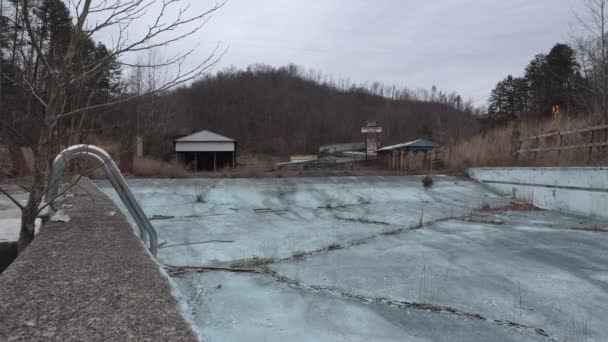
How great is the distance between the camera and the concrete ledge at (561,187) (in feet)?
25.4

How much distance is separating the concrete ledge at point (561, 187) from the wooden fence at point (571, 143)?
44.0 inches

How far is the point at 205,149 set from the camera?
36.2 m

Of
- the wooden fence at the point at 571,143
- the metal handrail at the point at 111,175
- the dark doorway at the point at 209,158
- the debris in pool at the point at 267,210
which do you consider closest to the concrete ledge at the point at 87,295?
the metal handrail at the point at 111,175

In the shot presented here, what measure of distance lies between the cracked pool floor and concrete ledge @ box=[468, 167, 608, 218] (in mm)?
592

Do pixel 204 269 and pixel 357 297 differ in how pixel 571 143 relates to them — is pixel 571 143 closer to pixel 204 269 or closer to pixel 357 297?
pixel 357 297

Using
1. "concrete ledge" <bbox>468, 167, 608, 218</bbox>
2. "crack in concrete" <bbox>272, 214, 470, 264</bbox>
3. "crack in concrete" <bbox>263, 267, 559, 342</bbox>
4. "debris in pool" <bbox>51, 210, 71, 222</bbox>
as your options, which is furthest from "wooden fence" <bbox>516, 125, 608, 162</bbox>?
"debris in pool" <bbox>51, 210, 71, 222</bbox>

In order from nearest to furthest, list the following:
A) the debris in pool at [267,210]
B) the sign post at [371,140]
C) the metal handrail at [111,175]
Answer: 1. the metal handrail at [111,175]
2. the debris in pool at [267,210]
3. the sign post at [371,140]

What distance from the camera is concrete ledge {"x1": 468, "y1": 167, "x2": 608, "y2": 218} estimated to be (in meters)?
7.74

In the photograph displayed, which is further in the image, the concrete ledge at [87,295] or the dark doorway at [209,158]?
the dark doorway at [209,158]

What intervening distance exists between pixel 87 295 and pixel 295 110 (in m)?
93.3

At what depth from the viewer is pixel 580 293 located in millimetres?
3301

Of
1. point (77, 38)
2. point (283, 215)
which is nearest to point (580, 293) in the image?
point (77, 38)

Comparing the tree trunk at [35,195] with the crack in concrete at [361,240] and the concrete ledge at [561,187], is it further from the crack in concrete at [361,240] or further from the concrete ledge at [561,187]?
the concrete ledge at [561,187]

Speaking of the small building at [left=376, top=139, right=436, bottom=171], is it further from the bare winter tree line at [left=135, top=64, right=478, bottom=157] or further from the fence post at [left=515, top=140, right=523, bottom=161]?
the bare winter tree line at [left=135, top=64, right=478, bottom=157]
